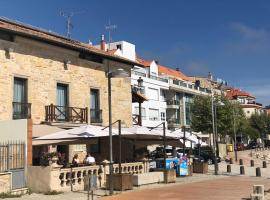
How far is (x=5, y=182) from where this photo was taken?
54.2 ft

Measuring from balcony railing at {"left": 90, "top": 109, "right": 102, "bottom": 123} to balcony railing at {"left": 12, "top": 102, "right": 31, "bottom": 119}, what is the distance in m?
5.71

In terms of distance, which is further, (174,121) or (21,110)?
(174,121)

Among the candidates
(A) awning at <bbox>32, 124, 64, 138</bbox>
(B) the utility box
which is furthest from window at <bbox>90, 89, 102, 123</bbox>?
(B) the utility box

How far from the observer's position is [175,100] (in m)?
66.5

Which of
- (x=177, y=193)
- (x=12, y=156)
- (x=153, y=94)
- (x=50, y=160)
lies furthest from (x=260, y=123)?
(x=12, y=156)

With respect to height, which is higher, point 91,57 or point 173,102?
point 91,57

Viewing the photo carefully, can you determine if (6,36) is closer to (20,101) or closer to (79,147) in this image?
(20,101)

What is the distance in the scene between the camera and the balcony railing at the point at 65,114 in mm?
24953

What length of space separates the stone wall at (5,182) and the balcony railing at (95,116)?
12145 mm

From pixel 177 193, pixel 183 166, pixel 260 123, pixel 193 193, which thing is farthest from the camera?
pixel 260 123

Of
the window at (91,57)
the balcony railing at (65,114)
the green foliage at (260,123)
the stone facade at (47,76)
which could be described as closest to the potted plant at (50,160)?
the stone facade at (47,76)

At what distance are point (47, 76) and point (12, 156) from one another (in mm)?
8881

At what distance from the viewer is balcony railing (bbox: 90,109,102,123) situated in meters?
28.8

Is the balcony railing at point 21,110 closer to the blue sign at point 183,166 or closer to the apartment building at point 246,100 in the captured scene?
the blue sign at point 183,166
